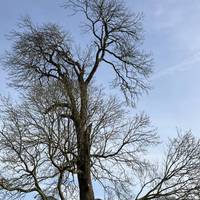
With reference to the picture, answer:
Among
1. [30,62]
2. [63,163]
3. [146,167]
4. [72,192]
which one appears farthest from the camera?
[30,62]

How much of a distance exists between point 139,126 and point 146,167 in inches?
53.0

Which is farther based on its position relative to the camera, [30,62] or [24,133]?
[30,62]

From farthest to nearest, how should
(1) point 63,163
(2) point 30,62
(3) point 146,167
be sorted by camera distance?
(2) point 30,62 < (3) point 146,167 < (1) point 63,163

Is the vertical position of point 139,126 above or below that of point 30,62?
below

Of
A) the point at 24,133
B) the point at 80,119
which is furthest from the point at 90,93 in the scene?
the point at 24,133

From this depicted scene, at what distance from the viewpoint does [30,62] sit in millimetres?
20266

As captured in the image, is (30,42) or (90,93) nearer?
(90,93)

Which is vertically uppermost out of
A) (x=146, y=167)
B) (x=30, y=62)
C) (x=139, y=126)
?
(x=30, y=62)

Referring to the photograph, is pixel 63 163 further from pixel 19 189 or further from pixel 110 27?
pixel 110 27

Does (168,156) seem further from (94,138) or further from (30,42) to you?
(30,42)

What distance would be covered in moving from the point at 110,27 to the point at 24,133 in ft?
19.7

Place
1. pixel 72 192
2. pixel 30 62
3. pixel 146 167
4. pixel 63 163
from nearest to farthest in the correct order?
pixel 63 163, pixel 72 192, pixel 146 167, pixel 30 62

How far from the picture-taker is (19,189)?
1639 cm

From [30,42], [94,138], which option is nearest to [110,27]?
[30,42]
